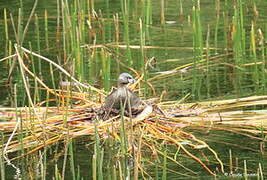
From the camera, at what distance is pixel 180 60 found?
948 centimetres

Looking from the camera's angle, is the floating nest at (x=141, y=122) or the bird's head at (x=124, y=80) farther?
the bird's head at (x=124, y=80)

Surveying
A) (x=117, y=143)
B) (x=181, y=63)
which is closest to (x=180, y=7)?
(x=181, y=63)

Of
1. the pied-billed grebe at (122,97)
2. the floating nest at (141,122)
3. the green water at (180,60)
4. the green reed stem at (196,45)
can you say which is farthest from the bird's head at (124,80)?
the green reed stem at (196,45)

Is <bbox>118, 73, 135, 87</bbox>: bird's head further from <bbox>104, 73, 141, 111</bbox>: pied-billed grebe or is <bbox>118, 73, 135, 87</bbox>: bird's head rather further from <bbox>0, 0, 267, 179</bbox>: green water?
<bbox>0, 0, 267, 179</bbox>: green water

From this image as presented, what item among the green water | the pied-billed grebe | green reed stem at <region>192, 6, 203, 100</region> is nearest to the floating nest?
the pied-billed grebe

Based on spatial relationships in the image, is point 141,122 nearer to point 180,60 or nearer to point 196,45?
point 196,45

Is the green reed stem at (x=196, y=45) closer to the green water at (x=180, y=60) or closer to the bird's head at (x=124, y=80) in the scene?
the green water at (x=180, y=60)

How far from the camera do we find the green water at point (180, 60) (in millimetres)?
6600

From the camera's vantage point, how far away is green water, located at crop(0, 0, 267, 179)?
6.60 m

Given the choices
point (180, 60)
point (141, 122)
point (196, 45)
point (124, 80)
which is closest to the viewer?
point (141, 122)

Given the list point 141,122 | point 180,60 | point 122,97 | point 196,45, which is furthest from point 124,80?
point 180,60

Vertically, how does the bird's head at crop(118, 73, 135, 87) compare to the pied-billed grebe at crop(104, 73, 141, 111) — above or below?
above

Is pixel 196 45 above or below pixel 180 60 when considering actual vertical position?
above

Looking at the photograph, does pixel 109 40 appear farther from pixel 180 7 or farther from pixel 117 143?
pixel 117 143
